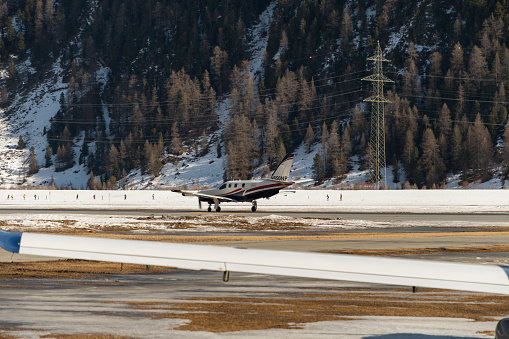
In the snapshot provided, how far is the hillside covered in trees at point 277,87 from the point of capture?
379 feet

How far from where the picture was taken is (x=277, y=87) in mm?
138750

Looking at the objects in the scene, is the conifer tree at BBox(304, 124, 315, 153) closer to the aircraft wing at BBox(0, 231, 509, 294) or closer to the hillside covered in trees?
the hillside covered in trees

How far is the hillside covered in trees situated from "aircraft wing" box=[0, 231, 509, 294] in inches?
3838

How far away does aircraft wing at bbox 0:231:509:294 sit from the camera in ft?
19.8

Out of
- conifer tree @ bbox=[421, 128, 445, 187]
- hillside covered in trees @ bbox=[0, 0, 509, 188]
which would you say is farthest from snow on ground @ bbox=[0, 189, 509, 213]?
conifer tree @ bbox=[421, 128, 445, 187]

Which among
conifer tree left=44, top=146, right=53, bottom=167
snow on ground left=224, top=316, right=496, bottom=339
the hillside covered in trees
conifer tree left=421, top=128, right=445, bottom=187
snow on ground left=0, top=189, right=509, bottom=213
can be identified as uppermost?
the hillside covered in trees

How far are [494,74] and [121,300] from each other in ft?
395

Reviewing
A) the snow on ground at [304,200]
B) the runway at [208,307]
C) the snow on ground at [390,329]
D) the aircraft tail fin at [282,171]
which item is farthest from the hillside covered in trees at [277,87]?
the snow on ground at [390,329]

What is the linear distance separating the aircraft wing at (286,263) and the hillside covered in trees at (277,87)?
9749 centimetres

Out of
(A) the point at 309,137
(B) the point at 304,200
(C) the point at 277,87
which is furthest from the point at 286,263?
(C) the point at 277,87

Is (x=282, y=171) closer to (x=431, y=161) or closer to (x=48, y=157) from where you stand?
(x=431, y=161)

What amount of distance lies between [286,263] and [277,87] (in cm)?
13412

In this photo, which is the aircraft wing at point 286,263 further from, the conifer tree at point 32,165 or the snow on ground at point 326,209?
the conifer tree at point 32,165

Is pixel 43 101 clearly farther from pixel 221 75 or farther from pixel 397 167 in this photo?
pixel 397 167
